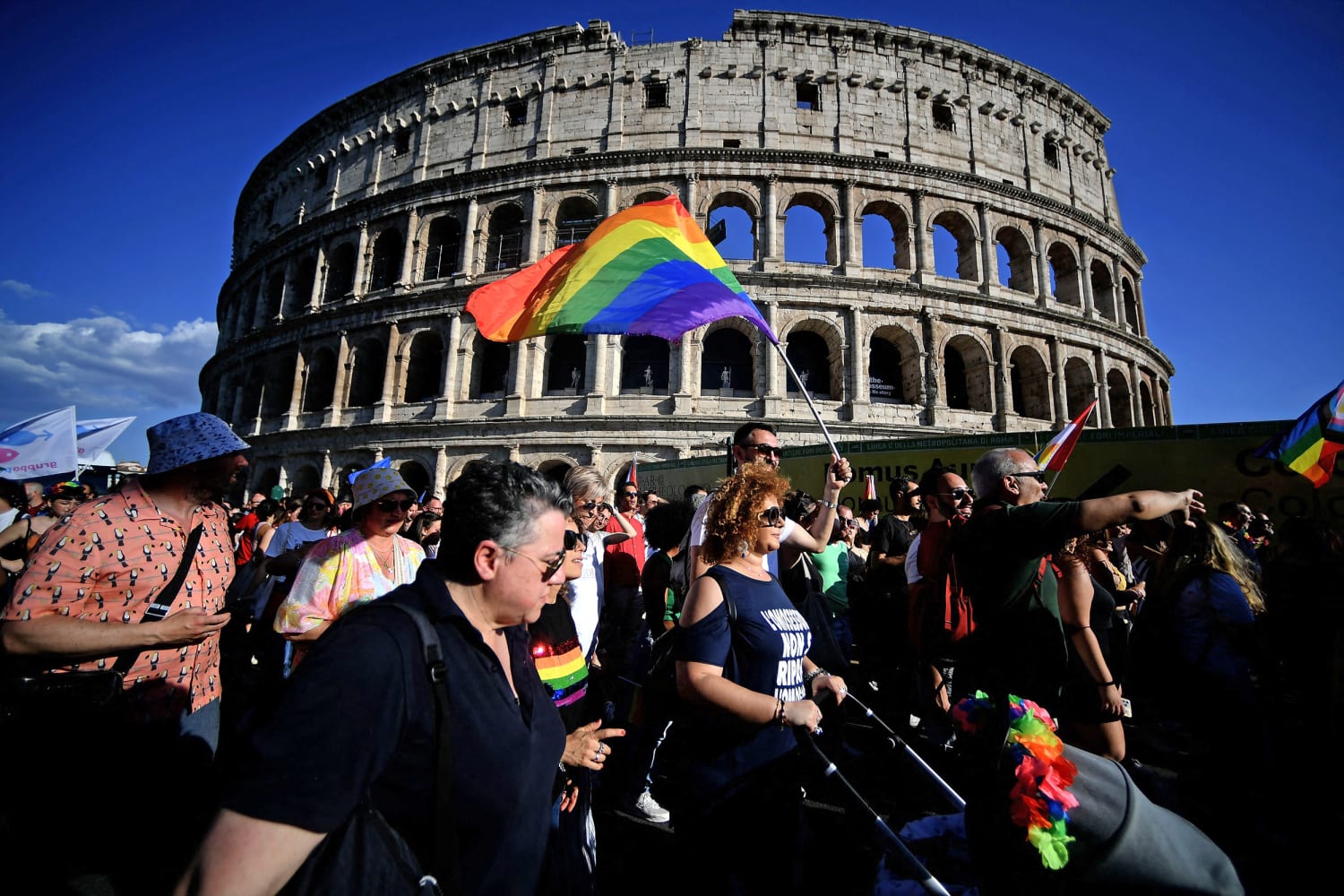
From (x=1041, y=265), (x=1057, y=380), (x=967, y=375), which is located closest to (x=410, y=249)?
(x=967, y=375)

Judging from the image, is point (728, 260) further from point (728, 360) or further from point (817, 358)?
point (817, 358)

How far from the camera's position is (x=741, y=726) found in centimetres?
200

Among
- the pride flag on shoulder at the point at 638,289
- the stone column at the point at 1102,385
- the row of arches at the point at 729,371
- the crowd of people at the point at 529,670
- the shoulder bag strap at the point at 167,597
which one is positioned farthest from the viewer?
the stone column at the point at 1102,385

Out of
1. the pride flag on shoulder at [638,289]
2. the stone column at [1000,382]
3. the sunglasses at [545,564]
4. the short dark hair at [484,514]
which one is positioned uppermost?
the stone column at [1000,382]

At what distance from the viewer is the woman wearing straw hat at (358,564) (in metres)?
2.53

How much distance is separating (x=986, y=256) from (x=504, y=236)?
52.3 feet

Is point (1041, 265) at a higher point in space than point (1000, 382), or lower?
higher

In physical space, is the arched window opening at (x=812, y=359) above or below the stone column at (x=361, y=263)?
below

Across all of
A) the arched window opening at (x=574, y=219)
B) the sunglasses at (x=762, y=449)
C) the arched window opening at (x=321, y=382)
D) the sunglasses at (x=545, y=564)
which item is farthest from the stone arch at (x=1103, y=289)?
the arched window opening at (x=321, y=382)

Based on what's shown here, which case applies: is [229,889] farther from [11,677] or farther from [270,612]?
[270,612]

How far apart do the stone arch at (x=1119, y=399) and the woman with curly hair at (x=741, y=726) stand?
2286 cm

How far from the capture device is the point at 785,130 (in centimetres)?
1789

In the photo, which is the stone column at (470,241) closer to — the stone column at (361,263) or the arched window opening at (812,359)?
the stone column at (361,263)

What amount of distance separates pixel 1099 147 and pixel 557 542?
29.3 metres
